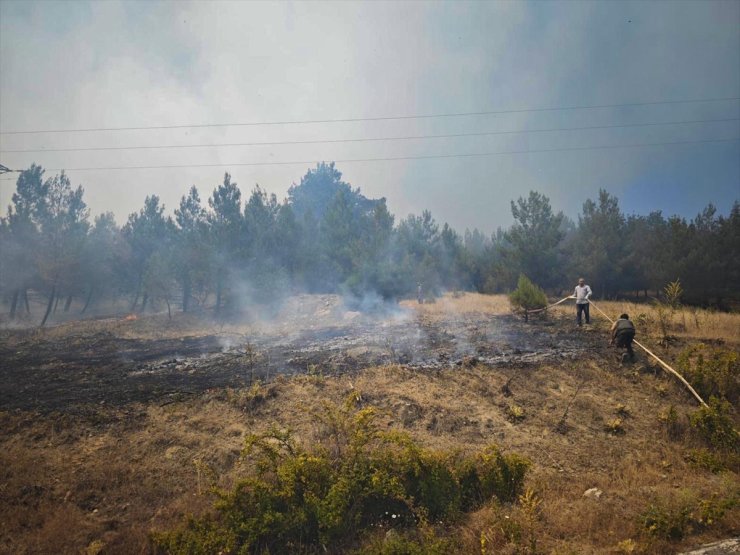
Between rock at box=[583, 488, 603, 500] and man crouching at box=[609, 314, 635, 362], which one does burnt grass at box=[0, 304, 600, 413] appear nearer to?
man crouching at box=[609, 314, 635, 362]

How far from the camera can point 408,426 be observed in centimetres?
775

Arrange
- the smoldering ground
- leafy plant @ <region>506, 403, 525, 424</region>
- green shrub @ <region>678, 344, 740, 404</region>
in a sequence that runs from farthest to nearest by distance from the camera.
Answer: the smoldering ground, green shrub @ <region>678, 344, 740, 404</region>, leafy plant @ <region>506, 403, 525, 424</region>

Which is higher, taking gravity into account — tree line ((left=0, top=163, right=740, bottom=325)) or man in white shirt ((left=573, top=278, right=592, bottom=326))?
tree line ((left=0, top=163, right=740, bottom=325))

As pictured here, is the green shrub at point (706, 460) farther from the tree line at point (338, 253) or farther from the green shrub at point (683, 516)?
the tree line at point (338, 253)

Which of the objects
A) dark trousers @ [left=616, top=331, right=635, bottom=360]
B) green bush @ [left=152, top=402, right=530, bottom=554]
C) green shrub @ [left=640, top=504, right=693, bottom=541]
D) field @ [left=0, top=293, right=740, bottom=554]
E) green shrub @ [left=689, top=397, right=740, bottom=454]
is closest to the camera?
green shrub @ [left=640, top=504, right=693, bottom=541]

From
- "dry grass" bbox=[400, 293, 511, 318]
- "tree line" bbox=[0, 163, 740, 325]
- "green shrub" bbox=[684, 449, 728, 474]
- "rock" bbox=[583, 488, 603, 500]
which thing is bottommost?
"rock" bbox=[583, 488, 603, 500]

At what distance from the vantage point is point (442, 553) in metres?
4.11

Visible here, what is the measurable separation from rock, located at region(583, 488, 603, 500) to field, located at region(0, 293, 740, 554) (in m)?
0.04

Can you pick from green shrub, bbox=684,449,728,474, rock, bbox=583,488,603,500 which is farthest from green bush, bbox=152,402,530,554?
green shrub, bbox=684,449,728,474

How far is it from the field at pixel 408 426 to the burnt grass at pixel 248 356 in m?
0.12

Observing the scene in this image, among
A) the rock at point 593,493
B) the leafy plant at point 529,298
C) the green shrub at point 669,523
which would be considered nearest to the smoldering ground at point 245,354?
the leafy plant at point 529,298

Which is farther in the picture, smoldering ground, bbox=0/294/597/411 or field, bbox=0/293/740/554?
smoldering ground, bbox=0/294/597/411

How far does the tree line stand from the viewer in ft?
84.3

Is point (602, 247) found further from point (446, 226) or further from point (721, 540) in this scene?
point (721, 540)
